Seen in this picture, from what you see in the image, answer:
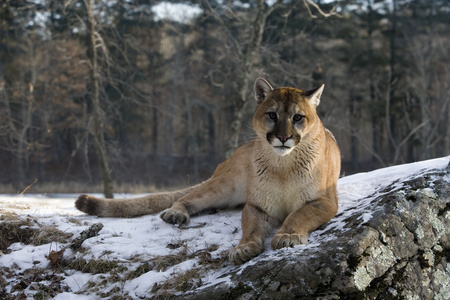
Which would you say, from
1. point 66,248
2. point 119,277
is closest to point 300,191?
point 119,277

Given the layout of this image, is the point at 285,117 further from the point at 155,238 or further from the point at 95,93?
the point at 95,93

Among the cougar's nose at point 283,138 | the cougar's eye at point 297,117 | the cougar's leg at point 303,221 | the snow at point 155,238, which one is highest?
the cougar's eye at point 297,117

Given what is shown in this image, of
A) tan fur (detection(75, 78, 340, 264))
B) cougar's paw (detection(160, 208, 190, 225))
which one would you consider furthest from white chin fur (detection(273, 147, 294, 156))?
cougar's paw (detection(160, 208, 190, 225))

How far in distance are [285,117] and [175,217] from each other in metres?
1.90

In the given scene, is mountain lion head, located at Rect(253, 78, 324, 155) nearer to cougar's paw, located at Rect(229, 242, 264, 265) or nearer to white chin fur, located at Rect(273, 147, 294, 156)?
white chin fur, located at Rect(273, 147, 294, 156)

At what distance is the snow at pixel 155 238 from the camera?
12.3 ft

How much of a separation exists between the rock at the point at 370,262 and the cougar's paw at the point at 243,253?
0.46ft

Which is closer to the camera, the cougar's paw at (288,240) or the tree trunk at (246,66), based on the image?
the cougar's paw at (288,240)

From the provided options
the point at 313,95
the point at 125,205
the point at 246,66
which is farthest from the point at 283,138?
the point at 246,66

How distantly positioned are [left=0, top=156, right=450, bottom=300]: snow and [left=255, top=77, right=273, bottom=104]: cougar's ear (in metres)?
1.55

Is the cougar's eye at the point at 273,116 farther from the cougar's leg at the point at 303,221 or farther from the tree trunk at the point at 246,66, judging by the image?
the tree trunk at the point at 246,66

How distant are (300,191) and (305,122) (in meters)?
0.73

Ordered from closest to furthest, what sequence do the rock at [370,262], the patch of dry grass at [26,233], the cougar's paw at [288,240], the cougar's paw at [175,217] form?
the rock at [370,262] → the cougar's paw at [288,240] → the patch of dry grass at [26,233] → the cougar's paw at [175,217]

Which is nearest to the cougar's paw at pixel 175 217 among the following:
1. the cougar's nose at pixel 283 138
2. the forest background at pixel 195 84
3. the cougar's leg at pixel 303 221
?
the cougar's leg at pixel 303 221
